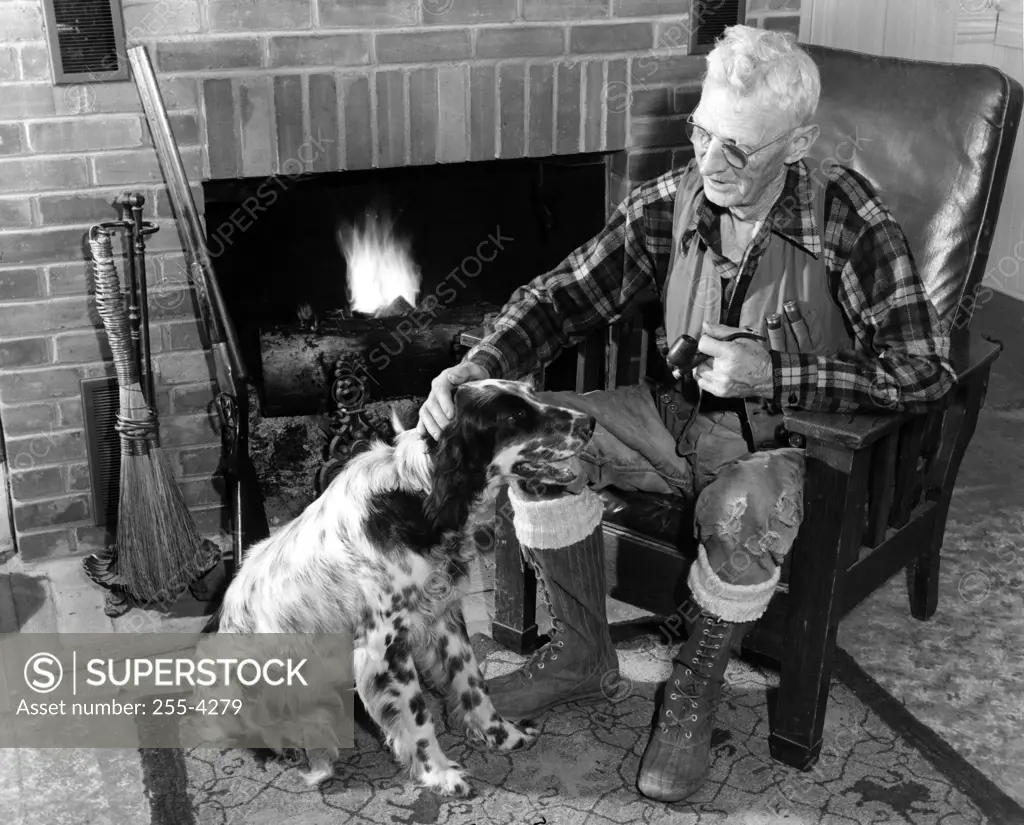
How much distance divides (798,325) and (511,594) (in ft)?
2.69

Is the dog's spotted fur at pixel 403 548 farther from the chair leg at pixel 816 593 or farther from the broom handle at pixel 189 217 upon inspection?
the broom handle at pixel 189 217

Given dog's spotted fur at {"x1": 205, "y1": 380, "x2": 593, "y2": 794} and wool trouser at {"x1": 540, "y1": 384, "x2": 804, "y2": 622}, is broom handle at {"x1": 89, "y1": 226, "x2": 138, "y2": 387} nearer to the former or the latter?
dog's spotted fur at {"x1": 205, "y1": 380, "x2": 593, "y2": 794}

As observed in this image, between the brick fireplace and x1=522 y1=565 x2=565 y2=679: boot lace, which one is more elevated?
the brick fireplace

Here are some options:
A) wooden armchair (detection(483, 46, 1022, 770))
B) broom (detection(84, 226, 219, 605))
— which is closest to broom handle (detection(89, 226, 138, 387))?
broom (detection(84, 226, 219, 605))

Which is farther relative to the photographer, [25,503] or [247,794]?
[25,503]

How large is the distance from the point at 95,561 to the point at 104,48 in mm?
1134

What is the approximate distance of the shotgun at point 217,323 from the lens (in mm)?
2357

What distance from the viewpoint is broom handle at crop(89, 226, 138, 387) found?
240 centimetres

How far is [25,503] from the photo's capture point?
2.75m

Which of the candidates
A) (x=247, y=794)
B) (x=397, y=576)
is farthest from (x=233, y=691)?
(x=397, y=576)

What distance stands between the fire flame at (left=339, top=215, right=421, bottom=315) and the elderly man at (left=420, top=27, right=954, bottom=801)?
93cm

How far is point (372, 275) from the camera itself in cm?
313

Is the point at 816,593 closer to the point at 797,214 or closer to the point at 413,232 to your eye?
the point at 797,214

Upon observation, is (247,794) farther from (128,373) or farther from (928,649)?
(928,649)
